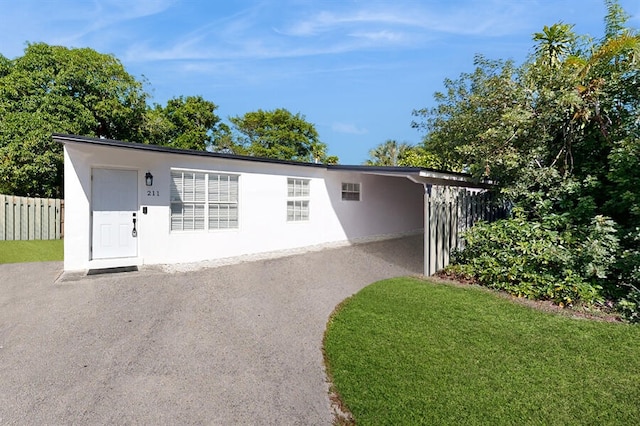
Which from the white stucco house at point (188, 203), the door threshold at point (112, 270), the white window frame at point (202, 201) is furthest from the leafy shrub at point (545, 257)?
the door threshold at point (112, 270)

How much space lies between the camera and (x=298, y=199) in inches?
401

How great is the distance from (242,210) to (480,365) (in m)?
6.72

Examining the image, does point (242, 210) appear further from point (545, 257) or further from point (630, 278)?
point (630, 278)

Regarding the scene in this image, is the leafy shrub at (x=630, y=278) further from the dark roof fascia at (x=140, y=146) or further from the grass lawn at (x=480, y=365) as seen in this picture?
the dark roof fascia at (x=140, y=146)

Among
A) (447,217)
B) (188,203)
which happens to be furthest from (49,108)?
(447,217)

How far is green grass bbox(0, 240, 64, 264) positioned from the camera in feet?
28.5

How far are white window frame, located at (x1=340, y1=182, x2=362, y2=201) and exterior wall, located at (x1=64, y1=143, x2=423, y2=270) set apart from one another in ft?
0.47

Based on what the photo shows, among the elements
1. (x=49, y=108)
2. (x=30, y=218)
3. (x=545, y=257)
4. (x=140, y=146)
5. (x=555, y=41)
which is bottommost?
(x=545, y=257)

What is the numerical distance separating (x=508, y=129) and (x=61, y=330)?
347 inches

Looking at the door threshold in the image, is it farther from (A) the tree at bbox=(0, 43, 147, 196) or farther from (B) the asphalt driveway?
(A) the tree at bbox=(0, 43, 147, 196)

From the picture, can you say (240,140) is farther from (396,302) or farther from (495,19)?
(396,302)

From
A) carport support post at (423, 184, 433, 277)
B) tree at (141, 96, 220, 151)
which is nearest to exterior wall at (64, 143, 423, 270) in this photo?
carport support post at (423, 184, 433, 277)

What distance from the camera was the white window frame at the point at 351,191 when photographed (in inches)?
446

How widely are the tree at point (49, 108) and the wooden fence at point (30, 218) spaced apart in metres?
1.41
